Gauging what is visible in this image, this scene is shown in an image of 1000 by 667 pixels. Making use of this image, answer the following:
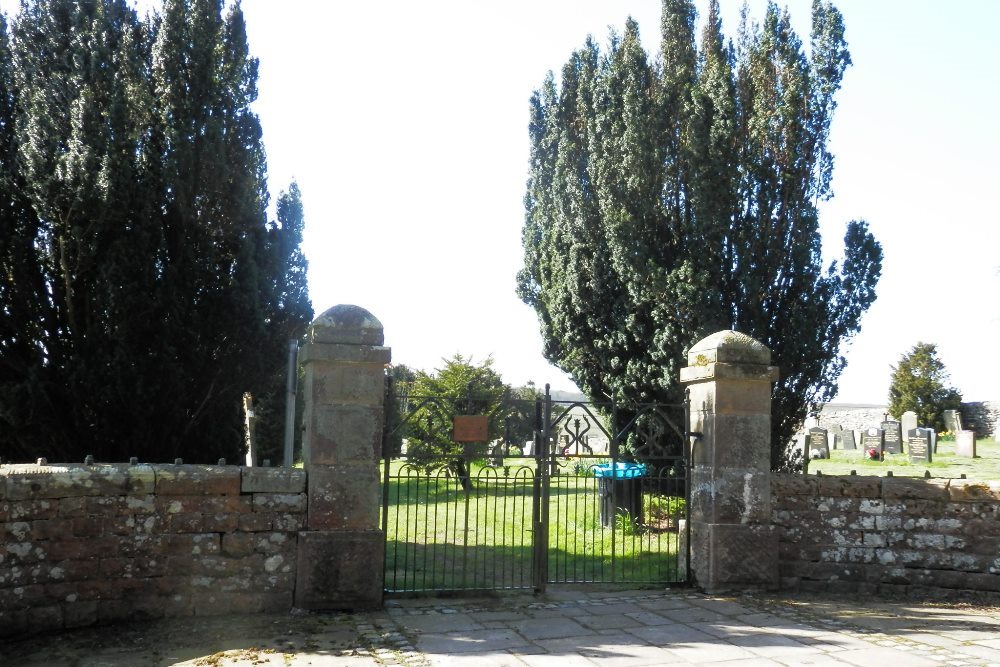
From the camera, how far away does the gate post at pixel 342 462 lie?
239 inches

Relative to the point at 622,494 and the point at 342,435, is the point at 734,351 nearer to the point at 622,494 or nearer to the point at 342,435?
the point at 342,435

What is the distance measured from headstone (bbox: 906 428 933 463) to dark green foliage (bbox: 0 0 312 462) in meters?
16.2

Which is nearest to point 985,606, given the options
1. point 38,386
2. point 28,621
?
point 28,621

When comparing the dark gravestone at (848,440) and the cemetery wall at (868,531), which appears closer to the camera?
the cemetery wall at (868,531)

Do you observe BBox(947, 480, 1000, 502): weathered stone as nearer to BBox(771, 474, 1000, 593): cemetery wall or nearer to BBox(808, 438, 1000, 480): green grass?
BBox(771, 474, 1000, 593): cemetery wall

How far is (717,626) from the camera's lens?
5781 millimetres

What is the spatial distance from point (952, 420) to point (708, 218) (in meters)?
23.5

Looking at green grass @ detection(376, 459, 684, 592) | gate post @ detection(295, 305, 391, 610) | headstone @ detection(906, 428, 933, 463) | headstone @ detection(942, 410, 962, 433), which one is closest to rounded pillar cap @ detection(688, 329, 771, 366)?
green grass @ detection(376, 459, 684, 592)

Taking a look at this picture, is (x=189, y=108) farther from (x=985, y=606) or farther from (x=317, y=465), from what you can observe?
(x=985, y=606)

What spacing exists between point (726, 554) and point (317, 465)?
3.55 m

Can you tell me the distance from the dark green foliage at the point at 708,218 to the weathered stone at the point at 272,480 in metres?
5.23

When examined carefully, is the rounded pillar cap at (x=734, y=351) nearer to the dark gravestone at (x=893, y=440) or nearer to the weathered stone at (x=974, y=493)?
the weathered stone at (x=974, y=493)

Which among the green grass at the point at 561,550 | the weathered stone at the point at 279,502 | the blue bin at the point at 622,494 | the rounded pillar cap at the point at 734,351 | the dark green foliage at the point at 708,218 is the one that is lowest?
the green grass at the point at 561,550

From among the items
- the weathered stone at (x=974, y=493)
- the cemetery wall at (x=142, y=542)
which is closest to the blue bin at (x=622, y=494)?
the weathered stone at (x=974, y=493)
